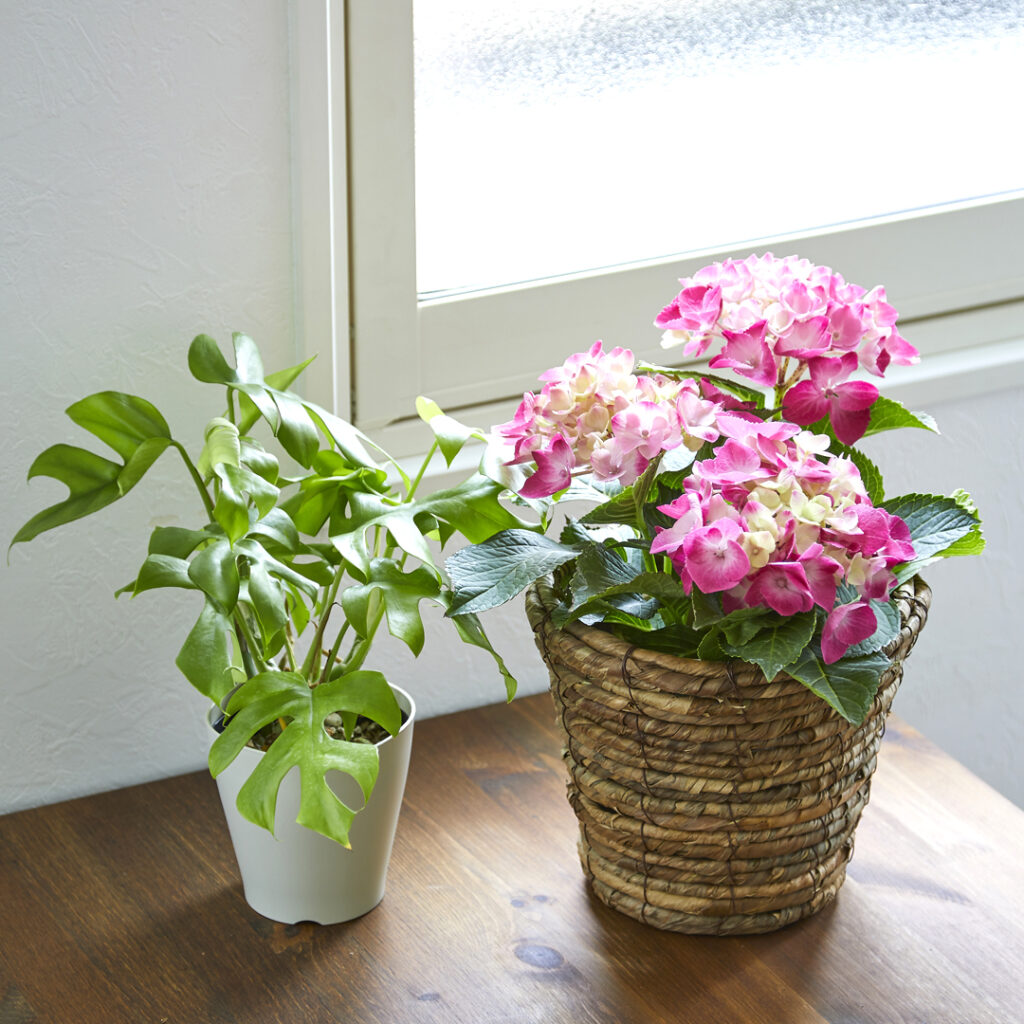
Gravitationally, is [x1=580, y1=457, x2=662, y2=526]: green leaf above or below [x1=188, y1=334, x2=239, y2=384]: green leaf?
below

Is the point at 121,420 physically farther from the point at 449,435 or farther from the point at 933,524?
the point at 933,524

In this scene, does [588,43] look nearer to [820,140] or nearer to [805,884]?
[820,140]

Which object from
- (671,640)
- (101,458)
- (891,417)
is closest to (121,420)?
(101,458)

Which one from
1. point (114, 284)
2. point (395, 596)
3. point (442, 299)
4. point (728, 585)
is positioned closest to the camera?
point (728, 585)

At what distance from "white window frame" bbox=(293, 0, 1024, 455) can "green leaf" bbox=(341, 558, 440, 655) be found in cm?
25

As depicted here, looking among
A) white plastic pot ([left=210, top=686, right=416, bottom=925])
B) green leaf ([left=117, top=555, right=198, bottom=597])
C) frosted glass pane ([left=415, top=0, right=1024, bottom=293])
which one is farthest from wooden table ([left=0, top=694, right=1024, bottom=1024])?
frosted glass pane ([left=415, top=0, right=1024, bottom=293])

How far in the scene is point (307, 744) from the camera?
703 millimetres

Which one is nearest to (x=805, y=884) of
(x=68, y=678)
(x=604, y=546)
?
(x=604, y=546)

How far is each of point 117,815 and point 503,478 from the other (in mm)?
421

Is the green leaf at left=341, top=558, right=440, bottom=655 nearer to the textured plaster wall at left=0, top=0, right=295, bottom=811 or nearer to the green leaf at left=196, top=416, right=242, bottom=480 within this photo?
the green leaf at left=196, top=416, right=242, bottom=480

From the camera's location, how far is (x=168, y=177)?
34.3 inches

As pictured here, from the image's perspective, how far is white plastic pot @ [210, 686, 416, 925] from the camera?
0.77 m

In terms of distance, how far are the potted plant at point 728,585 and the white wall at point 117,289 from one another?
0.93ft

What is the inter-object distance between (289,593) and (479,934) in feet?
0.84
